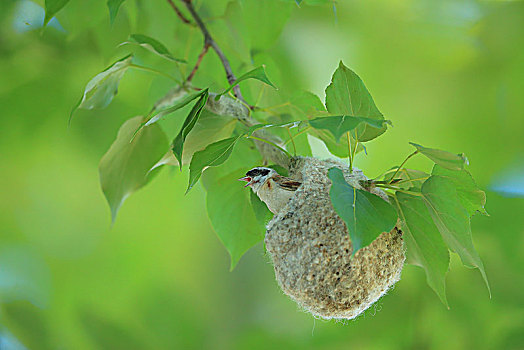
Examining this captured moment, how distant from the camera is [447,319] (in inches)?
58.5

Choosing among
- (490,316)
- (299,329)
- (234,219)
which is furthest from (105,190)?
(490,316)

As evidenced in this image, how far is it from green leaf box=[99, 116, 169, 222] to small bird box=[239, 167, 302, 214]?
230 mm

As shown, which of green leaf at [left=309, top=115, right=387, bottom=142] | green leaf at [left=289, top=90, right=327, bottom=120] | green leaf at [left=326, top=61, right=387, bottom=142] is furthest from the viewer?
green leaf at [left=289, top=90, right=327, bottom=120]

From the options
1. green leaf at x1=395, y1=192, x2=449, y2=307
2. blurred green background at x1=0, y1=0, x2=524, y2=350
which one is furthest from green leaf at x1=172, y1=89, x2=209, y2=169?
blurred green background at x1=0, y1=0, x2=524, y2=350

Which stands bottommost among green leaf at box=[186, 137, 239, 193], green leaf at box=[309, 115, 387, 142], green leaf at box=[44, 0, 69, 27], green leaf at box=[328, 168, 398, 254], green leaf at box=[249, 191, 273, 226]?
green leaf at box=[249, 191, 273, 226]

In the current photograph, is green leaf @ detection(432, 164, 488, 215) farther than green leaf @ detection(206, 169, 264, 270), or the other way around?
green leaf @ detection(206, 169, 264, 270)

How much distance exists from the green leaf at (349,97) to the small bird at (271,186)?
113 mm

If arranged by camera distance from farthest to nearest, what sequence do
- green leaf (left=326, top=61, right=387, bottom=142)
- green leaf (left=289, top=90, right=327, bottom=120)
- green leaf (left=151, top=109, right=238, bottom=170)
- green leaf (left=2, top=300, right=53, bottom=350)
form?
green leaf (left=2, top=300, right=53, bottom=350) < green leaf (left=289, top=90, right=327, bottom=120) < green leaf (left=151, top=109, right=238, bottom=170) < green leaf (left=326, top=61, right=387, bottom=142)

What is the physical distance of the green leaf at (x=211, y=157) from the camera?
494 millimetres

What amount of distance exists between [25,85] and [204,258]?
801mm

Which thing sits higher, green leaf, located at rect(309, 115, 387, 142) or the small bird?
green leaf, located at rect(309, 115, 387, 142)

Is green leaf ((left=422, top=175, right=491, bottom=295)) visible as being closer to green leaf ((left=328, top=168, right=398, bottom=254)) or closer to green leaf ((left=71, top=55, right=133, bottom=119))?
green leaf ((left=328, top=168, right=398, bottom=254))

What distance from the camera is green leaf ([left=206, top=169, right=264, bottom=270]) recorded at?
72cm

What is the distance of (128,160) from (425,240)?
0.48m
